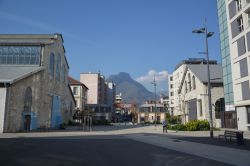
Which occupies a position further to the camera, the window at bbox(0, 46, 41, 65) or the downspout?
the window at bbox(0, 46, 41, 65)

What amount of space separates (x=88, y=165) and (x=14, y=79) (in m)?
27.6

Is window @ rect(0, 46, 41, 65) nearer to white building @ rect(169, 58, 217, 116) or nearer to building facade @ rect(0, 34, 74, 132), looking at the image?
building facade @ rect(0, 34, 74, 132)

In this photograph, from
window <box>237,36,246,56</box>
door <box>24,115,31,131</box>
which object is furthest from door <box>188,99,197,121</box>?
door <box>24,115,31,131</box>

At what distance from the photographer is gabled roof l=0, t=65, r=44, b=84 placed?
34375 mm

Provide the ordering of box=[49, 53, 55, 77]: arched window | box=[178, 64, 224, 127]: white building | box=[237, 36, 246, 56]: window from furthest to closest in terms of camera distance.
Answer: box=[49, 53, 55, 77]: arched window → box=[178, 64, 224, 127]: white building → box=[237, 36, 246, 56]: window

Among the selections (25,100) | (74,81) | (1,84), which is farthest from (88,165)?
(74,81)

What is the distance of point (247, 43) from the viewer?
A: 121 ft

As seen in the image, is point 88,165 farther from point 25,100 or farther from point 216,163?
point 25,100

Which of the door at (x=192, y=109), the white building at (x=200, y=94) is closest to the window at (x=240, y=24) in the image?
the white building at (x=200, y=94)

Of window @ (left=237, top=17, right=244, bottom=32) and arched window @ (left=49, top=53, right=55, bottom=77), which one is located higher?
window @ (left=237, top=17, right=244, bottom=32)

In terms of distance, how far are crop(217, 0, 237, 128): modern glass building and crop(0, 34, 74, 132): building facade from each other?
30448mm

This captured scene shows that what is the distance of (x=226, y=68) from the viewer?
44.3m

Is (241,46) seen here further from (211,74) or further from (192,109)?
(192,109)

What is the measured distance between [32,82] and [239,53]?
31482 mm
